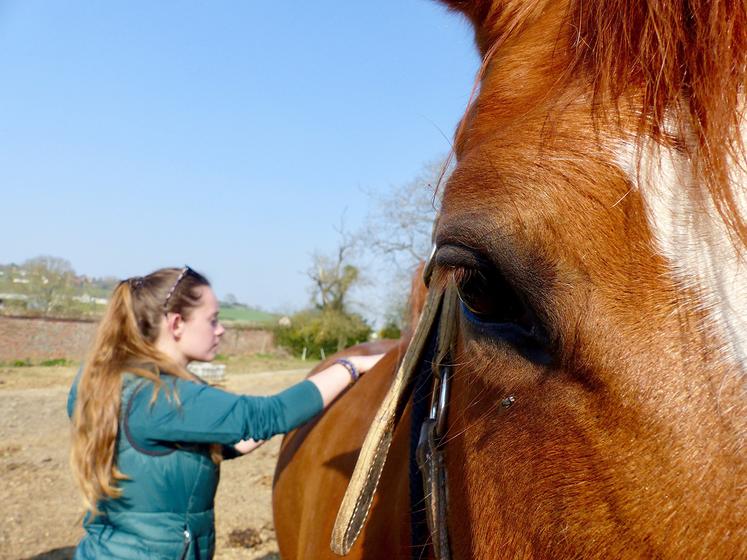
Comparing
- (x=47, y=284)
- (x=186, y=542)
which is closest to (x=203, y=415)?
(x=186, y=542)

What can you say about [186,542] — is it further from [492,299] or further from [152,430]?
[492,299]

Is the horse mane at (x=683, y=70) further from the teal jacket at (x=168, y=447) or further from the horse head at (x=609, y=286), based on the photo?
the teal jacket at (x=168, y=447)

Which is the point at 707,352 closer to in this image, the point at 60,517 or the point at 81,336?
the point at 60,517

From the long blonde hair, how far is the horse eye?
1.68 m

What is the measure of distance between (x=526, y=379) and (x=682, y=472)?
0.85 ft

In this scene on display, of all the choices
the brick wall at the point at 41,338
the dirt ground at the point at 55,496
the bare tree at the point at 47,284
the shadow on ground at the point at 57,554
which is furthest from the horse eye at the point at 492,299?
the bare tree at the point at 47,284

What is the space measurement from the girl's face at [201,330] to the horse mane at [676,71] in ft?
7.14

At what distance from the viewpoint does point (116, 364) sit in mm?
2490

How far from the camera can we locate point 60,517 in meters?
6.06

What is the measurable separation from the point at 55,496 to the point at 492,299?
7355 millimetres

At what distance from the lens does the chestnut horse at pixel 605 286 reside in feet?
2.35

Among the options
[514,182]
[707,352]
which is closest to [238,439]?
[514,182]

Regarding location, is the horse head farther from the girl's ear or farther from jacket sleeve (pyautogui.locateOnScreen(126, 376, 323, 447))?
the girl's ear

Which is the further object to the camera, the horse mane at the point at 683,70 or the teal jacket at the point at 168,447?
the teal jacket at the point at 168,447
